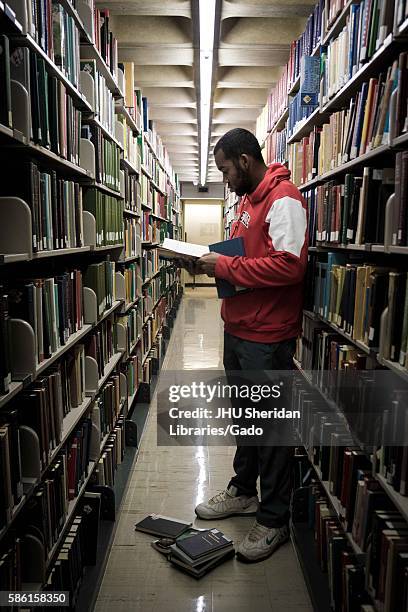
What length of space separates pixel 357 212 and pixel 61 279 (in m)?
1.11

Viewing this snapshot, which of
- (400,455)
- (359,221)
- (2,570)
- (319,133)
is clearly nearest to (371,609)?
(400,455)

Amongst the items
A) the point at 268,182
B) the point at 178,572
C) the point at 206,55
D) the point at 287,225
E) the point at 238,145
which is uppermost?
the point at 206,55

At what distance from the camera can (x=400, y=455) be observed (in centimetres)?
138

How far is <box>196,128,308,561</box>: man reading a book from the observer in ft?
6.73

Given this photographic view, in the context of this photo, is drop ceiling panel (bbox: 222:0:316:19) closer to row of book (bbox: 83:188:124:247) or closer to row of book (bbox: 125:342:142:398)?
A: row of book (bbox: 83:188:124:247)

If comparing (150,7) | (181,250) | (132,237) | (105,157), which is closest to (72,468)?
(181,250)

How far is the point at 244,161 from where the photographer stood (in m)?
2.23

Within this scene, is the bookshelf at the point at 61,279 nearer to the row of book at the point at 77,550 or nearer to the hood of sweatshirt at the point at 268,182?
the row of book at the point at 77,550

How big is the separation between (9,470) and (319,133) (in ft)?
6.61

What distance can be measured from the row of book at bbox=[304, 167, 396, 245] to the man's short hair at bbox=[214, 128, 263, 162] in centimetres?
36

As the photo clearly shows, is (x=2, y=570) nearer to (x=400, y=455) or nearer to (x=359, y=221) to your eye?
(x=400, y=455)

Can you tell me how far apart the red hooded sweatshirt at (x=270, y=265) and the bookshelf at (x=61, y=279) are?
667 millimetres

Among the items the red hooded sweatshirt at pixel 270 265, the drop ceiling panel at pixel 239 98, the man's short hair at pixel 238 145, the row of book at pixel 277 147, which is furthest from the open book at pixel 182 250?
the drop ceiling panel at pixel 239 98

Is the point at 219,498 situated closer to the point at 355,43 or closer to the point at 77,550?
the point at 77,550
